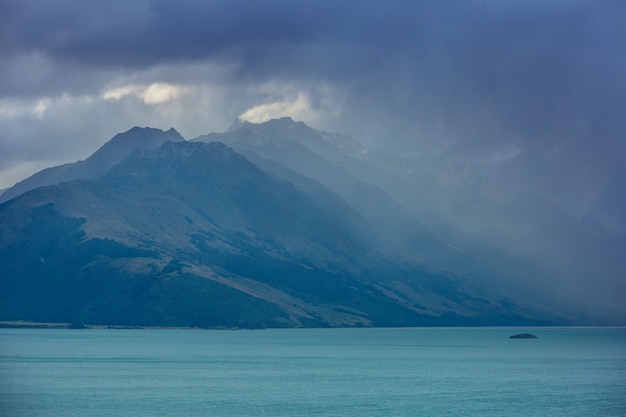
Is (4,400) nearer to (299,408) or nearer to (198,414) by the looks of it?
(198,414)

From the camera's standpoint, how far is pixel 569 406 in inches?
7667

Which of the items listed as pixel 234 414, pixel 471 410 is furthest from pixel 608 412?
pixel 234 414

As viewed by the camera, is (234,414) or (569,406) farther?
(569,406)

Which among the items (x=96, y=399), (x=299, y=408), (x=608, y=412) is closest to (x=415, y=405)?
(x=299, y=408)

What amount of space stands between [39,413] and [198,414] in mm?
29818

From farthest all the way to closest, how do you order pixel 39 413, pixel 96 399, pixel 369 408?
1. pixel 96 399
2. pixel 369 408
3. pixel 39 413

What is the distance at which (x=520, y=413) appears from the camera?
18362 cm

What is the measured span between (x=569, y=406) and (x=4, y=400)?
118423mm

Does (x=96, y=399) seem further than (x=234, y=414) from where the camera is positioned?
Yes

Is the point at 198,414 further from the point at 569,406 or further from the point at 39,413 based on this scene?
the point at 569,406

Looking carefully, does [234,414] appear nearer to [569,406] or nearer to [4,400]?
[4,400]

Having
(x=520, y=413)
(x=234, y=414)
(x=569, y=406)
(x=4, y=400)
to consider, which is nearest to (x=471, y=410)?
(x=520, y=413)

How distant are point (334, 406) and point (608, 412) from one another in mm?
54319

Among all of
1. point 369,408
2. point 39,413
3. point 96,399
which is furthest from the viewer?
point 96,399
